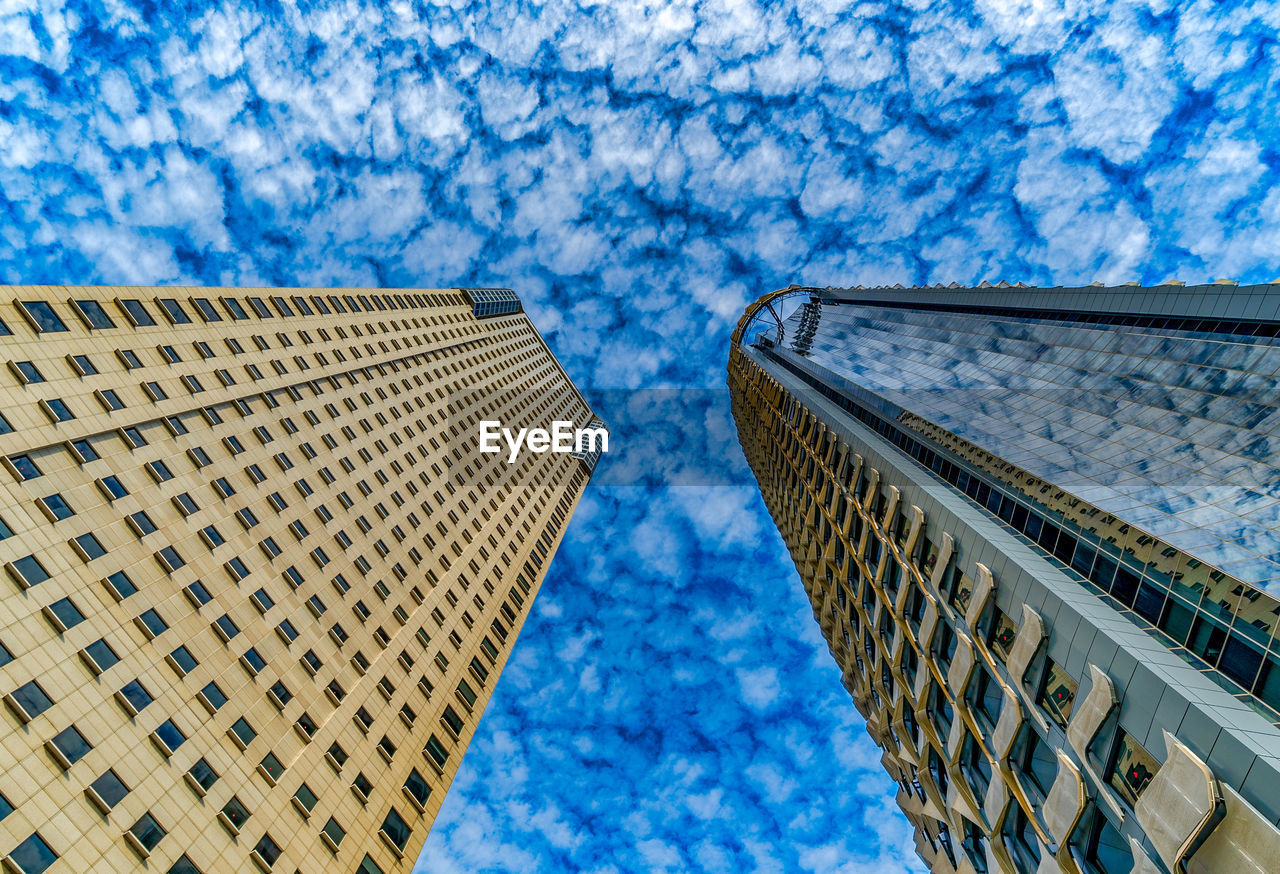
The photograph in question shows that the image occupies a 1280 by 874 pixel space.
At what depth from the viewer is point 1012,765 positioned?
19375 mm

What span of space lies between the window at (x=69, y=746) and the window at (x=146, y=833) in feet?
12.0

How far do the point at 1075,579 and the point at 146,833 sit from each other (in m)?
38.6

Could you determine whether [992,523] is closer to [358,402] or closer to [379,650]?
[379,650]

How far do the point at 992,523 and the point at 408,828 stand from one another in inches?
1518

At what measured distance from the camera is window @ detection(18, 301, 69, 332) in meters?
26.3

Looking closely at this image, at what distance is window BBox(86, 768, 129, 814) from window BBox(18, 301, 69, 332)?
22631 mm

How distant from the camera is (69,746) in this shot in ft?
65.9

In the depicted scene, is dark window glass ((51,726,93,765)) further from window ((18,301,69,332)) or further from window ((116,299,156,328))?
window ((116,299,156,328))

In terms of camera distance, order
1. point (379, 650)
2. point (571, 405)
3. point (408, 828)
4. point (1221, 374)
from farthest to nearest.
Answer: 1. point (571, 405)
2. point (379, 650)
3. point (408, 828)
4. point (1221, 374)

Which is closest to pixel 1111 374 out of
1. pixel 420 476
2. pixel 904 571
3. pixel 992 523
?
pixel 992 523

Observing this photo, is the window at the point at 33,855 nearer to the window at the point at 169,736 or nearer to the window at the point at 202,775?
the window at the point at 169,736

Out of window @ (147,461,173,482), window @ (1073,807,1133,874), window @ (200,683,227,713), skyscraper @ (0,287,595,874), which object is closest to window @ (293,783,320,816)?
skyscraper @ (0,287,595,874)

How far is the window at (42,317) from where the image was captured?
2627 cm

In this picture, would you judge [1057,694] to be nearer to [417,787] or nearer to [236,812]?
[236,812]
